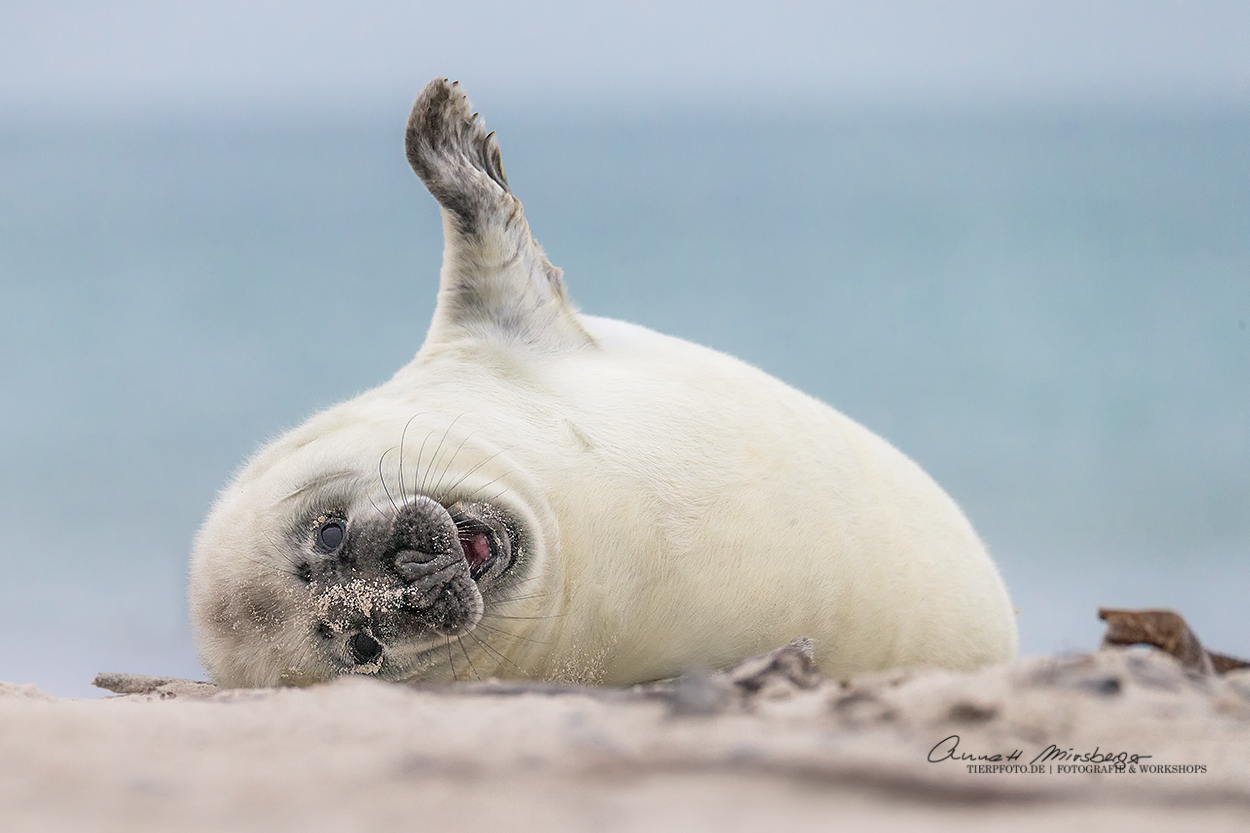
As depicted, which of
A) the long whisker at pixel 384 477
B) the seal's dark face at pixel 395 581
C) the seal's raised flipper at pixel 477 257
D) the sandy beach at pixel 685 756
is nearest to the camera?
the sandy beach at pixel 685 756

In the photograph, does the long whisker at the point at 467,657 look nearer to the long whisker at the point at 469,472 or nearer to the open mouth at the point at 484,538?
the open mouth at the point at 484,538

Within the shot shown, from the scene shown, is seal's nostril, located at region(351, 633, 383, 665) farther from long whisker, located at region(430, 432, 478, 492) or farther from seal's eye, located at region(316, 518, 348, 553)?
long whisker, located at region(430, 432, 478, 492)

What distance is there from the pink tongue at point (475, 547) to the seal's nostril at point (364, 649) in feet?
0.86

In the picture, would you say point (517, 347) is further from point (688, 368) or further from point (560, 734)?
point (560, 734)

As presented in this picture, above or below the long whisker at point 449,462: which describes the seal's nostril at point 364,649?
below

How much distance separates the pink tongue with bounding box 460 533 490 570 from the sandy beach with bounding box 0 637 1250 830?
0.68 m

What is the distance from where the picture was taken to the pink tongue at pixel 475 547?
2350 mm

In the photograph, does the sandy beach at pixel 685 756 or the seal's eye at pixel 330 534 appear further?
the seal's eye at pixel 330 534

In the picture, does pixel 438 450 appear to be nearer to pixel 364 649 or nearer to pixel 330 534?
pixel 330 534

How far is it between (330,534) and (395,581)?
0.24 meters

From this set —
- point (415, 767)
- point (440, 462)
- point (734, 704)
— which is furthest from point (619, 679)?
point (415, 767)

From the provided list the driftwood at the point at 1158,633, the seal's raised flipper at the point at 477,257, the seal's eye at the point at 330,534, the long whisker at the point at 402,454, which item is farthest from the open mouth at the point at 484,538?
the driftwood at the point at 1158,633

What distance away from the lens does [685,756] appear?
1.11 meters

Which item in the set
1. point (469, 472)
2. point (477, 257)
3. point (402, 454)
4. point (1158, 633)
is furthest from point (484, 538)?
point (1158, 633)
